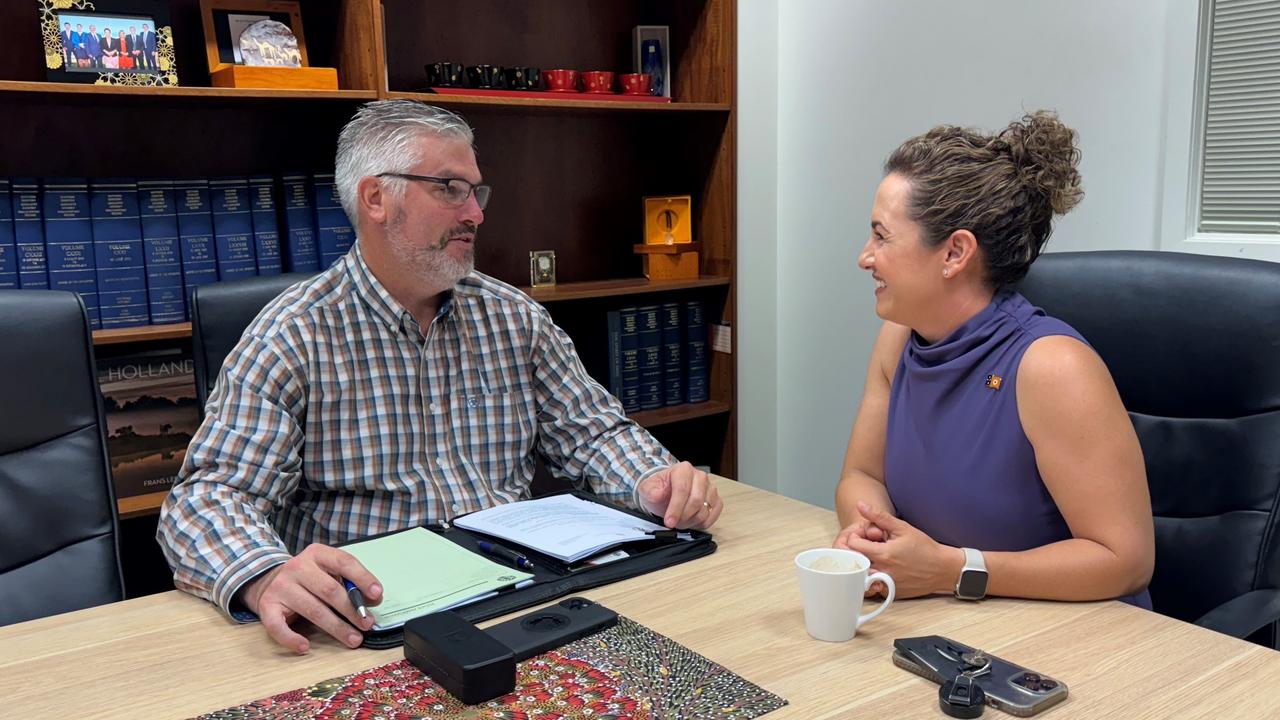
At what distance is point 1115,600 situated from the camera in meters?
1.23

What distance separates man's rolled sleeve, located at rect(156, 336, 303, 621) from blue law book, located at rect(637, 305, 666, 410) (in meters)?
1.56

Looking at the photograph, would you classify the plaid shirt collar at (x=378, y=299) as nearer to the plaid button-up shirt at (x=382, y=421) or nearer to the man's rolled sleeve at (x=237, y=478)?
the plaid button-up shirt at (x=382, y=421)

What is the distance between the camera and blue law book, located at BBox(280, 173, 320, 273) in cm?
245

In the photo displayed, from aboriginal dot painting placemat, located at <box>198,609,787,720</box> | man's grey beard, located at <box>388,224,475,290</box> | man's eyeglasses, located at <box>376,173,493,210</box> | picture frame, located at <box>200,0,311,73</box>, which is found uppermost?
picture frame, located at <box>200,0,311,73</box>

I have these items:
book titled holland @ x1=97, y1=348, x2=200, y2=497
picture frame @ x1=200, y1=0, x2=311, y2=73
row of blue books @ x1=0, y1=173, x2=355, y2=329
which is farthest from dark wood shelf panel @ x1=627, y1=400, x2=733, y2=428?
picture frame @ x1=200, y1=0, x2=311, y2=73

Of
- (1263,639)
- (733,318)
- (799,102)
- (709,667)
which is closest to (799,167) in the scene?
(799,102)

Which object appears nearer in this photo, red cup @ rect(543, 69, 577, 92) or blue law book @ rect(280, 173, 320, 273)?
blue law book @ rect(280, 173, 320, 273)

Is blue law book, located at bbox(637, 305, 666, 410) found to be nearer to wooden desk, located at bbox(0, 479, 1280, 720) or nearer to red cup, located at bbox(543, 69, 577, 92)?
red cup, located at bbox(543, 69, 577, 92)

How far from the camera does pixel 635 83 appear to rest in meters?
2.98

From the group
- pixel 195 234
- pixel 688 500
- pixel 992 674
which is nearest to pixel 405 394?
pixel 688 500

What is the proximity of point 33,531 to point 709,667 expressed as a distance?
1074 mm

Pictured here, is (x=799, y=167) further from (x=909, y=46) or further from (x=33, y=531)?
(x=33, y=531)

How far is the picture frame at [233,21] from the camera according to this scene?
7.67 feet

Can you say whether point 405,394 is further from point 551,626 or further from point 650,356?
point 650,356
